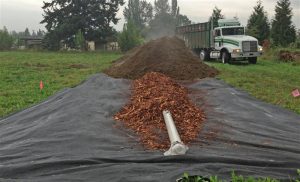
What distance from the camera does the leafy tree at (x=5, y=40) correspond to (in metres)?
51.9

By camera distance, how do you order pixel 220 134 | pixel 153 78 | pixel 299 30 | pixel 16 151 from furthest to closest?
pixel 299 30 → pixel 153 78 → pixel 220 134 → pixel 16 151

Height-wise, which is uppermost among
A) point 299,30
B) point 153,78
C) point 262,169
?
point 299,30

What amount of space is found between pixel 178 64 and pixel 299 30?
33.2 metres

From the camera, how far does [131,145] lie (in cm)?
634

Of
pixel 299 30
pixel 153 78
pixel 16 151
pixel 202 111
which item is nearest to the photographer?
pixel 16 151

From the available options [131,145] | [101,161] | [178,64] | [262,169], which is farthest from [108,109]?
[178,64]

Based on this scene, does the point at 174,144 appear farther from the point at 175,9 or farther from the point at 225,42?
the point at 175,9

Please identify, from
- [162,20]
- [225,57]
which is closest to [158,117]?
[225,57]

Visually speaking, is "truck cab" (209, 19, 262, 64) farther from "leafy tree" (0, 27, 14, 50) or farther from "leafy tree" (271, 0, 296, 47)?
"leafy tree" (0, 27, 14, 50)

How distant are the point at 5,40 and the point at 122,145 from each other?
50.1 m

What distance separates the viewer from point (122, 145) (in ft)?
20.8

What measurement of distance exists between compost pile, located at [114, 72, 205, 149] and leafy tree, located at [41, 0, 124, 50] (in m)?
44.2

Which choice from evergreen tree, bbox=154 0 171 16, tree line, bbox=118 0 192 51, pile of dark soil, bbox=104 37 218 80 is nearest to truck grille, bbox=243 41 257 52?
pile of dark soil, bbox=104 37 218 80

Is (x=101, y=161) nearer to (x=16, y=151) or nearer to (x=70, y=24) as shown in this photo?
(x=16, y=151)
